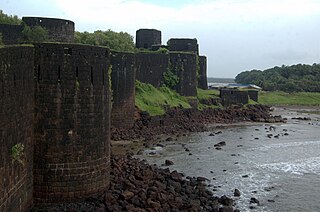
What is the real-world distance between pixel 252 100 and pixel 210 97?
417 inches

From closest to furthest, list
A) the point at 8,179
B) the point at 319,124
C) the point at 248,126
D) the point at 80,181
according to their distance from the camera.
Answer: the point at 8,179, the point at 80,181, the point at 248,126, the point at 319,124

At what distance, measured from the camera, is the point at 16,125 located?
11.8 meters

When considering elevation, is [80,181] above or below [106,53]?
below

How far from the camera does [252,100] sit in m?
55.9

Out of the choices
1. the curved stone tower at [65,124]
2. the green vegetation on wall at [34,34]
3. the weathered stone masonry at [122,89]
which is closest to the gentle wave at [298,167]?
the weathered stone masonry at [122,89]

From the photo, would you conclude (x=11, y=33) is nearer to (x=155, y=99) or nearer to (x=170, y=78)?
(x=155, y=99)

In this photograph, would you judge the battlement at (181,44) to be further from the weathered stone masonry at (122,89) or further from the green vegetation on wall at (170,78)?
the weathered stone masonry at (122,89)

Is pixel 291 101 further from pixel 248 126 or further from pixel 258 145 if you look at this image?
pixel 258 145

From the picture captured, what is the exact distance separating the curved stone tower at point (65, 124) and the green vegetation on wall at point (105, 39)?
2281cm

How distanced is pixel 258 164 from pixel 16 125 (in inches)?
Result: 610

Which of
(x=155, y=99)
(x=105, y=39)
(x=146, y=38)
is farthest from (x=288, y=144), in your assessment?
(x=146, y=38)

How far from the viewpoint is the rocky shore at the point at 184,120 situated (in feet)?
101

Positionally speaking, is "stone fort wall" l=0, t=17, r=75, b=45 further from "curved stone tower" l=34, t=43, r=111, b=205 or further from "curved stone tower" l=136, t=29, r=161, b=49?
"curved stone tower" l=136, t=29, r=161, b=49

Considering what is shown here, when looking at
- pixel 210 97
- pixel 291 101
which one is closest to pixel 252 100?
pixel 210 97
